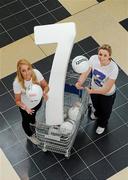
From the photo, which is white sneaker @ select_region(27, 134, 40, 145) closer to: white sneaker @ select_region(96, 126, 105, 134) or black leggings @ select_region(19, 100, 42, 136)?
black leggings @ select_region(19, 100, 42, 136)

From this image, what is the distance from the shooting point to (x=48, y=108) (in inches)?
193

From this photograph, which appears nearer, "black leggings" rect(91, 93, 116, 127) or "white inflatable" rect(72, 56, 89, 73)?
"white inflatable" rect(72, 56, 89, 73)

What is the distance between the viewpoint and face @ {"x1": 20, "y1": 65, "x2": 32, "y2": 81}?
456 centimetres

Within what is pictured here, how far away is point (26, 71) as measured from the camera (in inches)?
181

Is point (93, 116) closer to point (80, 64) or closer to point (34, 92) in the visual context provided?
point (80, 64)

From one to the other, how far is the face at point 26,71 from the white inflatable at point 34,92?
122 mm

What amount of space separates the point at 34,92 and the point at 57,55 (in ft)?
1.55

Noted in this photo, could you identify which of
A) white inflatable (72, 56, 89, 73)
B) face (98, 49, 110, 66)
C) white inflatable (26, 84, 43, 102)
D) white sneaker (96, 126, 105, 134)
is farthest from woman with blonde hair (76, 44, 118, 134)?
white inflatable (26, 84, 43, 102)

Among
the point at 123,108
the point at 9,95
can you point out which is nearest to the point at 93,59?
the point at 123,108

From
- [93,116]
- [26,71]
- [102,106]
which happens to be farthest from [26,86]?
[93,116]

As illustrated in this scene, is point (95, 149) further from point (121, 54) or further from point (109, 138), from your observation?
point (121, 54)

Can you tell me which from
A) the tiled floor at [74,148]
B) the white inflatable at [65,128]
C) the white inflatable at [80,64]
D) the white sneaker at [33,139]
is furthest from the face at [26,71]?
the tiled floor at [74,148]

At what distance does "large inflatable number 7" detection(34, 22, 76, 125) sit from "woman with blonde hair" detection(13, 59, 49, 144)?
0.10 m

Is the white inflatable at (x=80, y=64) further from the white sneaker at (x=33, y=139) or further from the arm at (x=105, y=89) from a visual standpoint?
the white sneaker at (x=33, y=139)
